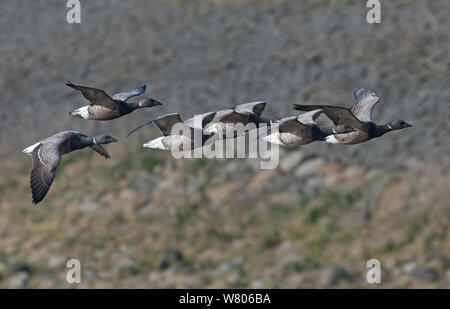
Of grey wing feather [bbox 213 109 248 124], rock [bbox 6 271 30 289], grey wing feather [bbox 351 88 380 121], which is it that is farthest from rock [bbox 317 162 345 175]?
grey wing feather [bbox 213 109 248 124]

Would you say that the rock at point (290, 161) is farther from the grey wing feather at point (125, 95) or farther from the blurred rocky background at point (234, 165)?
the grey wing feather at point (125, 95)

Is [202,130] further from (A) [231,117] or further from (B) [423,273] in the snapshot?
(B) [423,273]

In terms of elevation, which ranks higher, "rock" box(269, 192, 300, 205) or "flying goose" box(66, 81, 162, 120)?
"rock" box(269, 192, 300, 205)

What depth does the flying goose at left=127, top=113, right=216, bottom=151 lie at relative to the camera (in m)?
14.9

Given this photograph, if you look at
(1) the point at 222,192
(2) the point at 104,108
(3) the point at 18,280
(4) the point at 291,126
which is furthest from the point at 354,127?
(3) the point at 18,280

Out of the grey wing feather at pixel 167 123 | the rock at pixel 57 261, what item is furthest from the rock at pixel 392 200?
the grey wing feather at pixel 167 123

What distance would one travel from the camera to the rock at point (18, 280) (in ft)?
134

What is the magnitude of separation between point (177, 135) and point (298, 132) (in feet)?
5.17

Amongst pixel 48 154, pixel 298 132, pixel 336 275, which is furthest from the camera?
pixel 336 275

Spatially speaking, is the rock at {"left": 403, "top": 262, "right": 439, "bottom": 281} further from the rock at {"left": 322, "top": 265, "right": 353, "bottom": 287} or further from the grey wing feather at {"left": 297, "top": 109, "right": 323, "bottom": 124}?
the grey wing feather at {"left": 297, "top": 109, "right": 323, "bottom": 124}

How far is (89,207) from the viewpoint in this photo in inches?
1640
